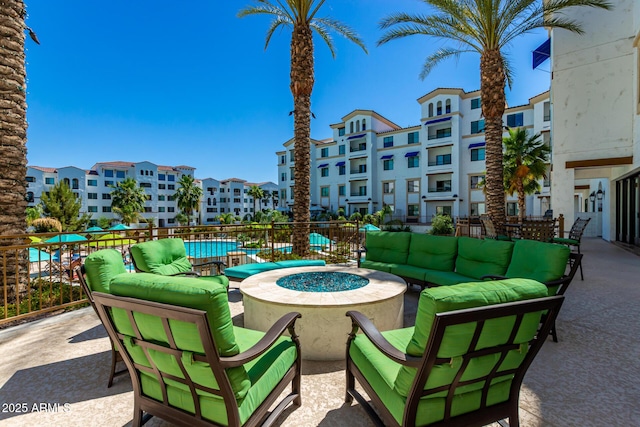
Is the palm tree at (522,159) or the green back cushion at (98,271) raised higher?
the palm tree at (522,159)

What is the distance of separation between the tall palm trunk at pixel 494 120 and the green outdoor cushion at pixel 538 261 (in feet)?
18.6

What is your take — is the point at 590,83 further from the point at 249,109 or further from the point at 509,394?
the point at 249,109

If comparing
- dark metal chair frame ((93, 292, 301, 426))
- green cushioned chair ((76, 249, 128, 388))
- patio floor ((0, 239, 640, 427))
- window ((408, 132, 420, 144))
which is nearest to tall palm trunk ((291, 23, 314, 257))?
patio floor ((0, 239, 640, 427))

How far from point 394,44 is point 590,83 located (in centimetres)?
830

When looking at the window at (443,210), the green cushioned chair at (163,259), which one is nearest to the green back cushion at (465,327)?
the green cushioned chair at (163,259)

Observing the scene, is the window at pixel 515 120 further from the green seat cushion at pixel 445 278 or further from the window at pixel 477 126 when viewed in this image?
the green seat cushion at pixel 445 278

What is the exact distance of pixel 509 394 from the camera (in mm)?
2018

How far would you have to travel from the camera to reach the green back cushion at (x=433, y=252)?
5441 millimetres

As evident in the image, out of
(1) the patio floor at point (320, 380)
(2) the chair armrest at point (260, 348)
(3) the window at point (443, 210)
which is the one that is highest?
(3) the window at point (443, 210)

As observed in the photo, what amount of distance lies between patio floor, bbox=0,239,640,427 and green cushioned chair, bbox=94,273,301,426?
2.16 feet

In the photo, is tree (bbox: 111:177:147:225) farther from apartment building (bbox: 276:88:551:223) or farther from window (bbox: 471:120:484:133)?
window (bbox: 471:120:484:133)

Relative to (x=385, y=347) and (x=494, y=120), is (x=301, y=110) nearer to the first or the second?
(x=494, y=120)

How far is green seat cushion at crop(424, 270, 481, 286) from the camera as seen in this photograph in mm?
4723

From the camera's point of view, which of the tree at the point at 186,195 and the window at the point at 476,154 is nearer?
the window at the point at 476,154
